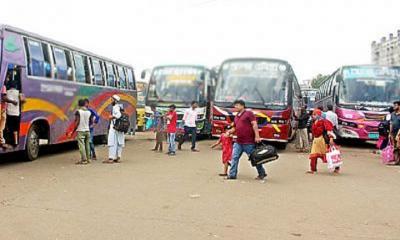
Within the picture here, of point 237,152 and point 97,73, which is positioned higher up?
point 97,73

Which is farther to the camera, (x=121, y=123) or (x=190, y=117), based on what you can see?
(x=190, y=117)

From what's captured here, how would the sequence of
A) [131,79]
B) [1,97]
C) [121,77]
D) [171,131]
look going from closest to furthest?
[1,97]
[171,131]
[121,77]
[131,79]

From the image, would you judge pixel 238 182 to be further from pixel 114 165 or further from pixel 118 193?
pixel 114 165

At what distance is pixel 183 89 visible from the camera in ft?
68.2

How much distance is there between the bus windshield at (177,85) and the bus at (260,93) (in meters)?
A: 3.16

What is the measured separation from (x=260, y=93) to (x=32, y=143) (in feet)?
25.9

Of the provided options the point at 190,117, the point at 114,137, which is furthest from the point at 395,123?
the point at 114,137

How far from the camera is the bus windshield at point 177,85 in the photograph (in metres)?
20.6

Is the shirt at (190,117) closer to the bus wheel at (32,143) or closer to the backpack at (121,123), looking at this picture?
the backpack at (121,123)

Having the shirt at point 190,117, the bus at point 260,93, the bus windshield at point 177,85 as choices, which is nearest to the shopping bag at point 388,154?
the bus at point 260,93

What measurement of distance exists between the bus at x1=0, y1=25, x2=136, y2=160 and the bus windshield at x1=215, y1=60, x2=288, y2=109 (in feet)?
14.1

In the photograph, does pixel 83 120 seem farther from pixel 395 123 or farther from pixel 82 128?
pixel 395 123

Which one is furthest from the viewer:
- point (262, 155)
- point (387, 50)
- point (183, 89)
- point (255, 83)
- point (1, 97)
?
point (387, 50)

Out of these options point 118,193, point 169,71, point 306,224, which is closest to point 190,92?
point 169,71
